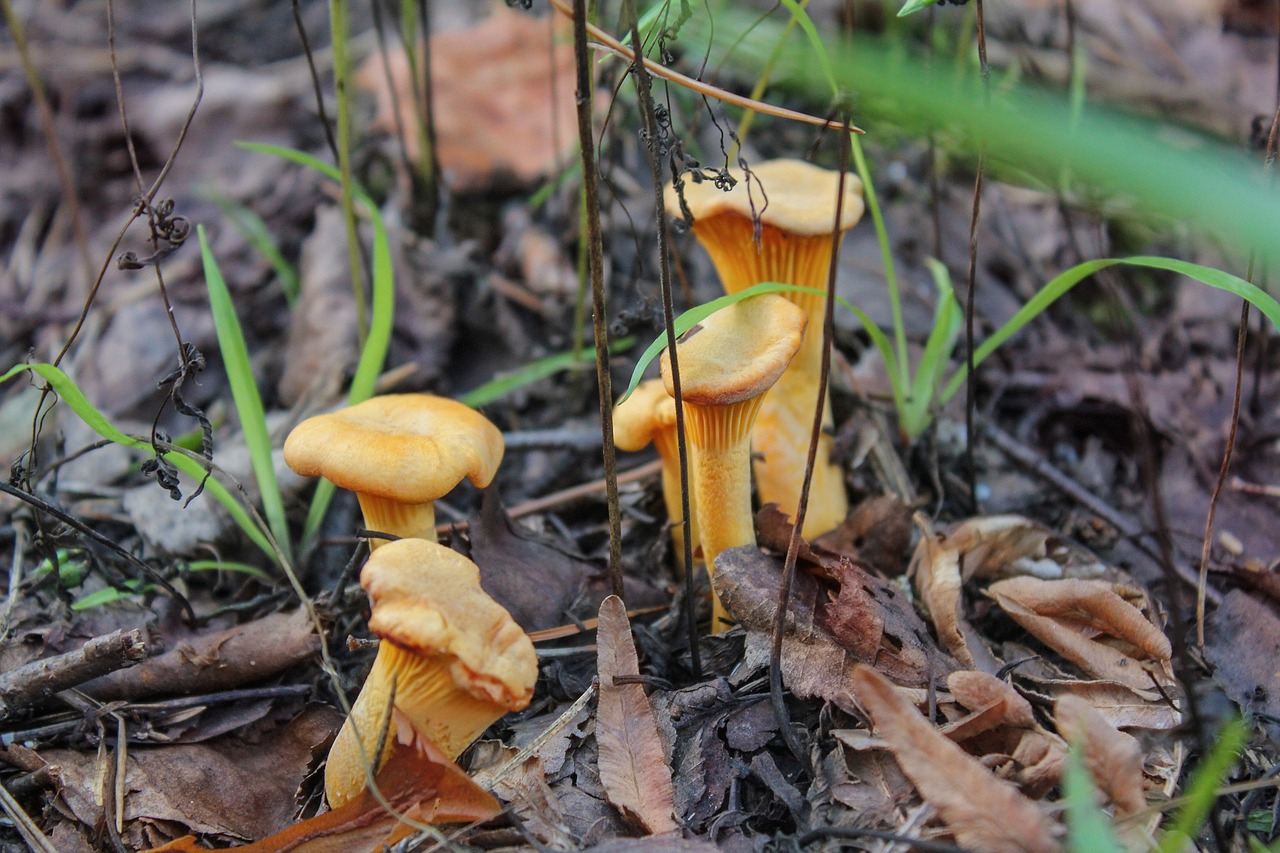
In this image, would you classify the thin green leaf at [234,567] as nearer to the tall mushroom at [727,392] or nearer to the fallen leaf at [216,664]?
the fallen leaf at [216,664]

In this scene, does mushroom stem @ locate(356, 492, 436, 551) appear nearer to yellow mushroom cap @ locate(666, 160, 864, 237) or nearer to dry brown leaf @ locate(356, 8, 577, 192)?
yellow mushroom cap @ locate(666, 160, 864, 237)

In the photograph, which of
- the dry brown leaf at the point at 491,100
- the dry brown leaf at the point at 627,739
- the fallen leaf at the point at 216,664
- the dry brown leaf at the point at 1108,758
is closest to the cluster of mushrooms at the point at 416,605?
the dry brown leaf at the point at 627,739

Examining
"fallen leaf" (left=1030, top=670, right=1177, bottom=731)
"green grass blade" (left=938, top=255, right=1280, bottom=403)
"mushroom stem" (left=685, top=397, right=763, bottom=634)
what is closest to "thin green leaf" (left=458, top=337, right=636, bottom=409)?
"mushroom stem" (left=685, top=397, right=763, bottom=634)

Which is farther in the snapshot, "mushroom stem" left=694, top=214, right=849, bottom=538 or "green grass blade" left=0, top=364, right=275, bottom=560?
"mushroom stem" left=694, top=214, right=849, bottom=538

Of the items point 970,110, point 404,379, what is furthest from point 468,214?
point 970,110

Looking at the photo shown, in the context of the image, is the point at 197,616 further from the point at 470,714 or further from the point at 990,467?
the point at 990,467

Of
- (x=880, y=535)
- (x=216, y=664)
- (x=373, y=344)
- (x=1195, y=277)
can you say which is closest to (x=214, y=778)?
(x=216, y=664)
